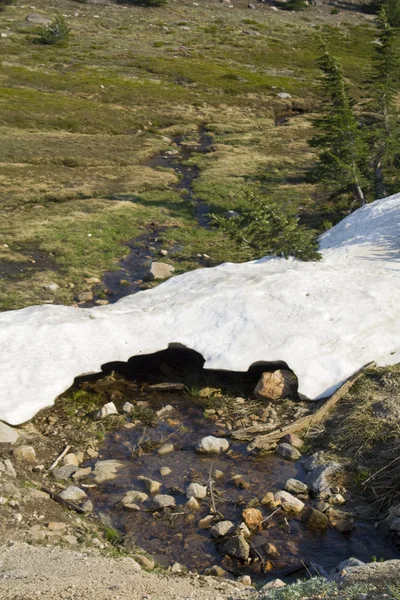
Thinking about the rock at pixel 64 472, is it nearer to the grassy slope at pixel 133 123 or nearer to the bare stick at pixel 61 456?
the bare stick at pixel 61 456

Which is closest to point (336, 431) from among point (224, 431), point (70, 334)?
point (224, 431)

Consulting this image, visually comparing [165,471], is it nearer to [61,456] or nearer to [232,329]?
[61,456]

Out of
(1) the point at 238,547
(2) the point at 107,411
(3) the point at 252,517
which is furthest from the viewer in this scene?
(2) the point at 107,411

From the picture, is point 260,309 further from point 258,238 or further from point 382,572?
point 382,572

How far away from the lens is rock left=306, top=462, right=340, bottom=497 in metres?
13.8

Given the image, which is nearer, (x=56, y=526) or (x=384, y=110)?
(x=56, y=526)

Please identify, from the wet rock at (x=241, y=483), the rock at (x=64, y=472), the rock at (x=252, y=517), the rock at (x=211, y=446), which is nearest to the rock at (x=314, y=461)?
the wet rock at (x=241, y=483)

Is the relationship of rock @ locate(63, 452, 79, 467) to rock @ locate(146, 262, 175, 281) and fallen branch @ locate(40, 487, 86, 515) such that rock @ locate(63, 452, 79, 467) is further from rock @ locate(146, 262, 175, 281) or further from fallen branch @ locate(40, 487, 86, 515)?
rock @ locate(146, 262, 175, 281)

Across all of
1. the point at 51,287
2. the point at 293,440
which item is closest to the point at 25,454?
the point at 293,440

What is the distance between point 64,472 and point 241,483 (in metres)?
3.95

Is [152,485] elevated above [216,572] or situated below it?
Answer: below

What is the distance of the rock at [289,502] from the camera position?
43.4 feet

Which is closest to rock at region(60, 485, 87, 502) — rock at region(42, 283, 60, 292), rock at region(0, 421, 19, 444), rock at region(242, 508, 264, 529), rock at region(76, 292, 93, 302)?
rock at region(0, 421, 19, 444)

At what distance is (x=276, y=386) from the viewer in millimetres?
17578
